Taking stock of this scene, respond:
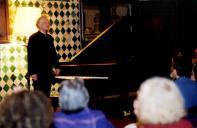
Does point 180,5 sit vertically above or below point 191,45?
above

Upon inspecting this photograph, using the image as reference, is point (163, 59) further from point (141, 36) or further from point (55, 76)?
point (55, 76)

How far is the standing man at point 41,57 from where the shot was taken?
6.12m

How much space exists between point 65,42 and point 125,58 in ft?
4.62

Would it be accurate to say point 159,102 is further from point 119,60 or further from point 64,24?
point 64,24

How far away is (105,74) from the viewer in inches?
248

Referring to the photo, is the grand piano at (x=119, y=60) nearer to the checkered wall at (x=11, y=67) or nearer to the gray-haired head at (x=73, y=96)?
the checkered wall at (x=11, y=67)

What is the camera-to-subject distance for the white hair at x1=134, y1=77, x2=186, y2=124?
229 cm

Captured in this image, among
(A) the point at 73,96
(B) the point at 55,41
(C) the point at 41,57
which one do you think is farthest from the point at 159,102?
(B) the point at 55,41

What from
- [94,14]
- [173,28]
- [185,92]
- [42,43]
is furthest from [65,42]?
[185,92]

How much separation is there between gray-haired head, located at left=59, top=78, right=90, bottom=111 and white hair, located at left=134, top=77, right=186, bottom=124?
1.23 ft

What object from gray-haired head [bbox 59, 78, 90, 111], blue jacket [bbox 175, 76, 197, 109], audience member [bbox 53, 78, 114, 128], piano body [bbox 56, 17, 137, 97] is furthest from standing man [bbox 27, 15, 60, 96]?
gray-haired head [bbox 59, 78, 90, 111]

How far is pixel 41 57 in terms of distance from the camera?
6156mm

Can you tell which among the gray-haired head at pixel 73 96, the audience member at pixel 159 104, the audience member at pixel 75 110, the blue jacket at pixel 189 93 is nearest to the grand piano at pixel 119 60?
the blue jacket at pixel 189 93

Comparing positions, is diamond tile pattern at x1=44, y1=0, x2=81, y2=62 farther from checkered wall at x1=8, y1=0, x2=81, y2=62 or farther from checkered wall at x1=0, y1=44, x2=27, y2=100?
checkered wall at x1=0, y1=44, x2=27, y2=100
